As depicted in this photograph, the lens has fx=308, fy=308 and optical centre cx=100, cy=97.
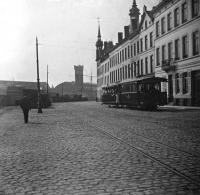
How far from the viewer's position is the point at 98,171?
545cm

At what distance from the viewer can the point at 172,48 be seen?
3525 centimetres

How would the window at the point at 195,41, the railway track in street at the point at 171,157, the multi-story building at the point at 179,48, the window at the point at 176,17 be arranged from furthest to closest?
the window at the point at 176,17 → the multi-story building at the point at 179,48 → the window at the point at 195,41 → the railway track in street at the point at 171,157

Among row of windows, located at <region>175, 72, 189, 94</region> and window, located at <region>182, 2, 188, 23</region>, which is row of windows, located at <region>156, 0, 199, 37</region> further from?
row of windows, located at <region>175, 72, 189, 94</region>

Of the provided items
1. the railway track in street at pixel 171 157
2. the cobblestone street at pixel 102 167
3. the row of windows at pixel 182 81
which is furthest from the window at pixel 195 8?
the railway track in street at pixel 171 157

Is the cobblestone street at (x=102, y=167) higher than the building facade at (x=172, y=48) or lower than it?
lower

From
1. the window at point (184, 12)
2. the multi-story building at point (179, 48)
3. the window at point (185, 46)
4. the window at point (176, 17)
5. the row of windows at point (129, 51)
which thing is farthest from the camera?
the row of windows at point (129, 51)

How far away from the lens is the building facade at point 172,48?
99.3ft

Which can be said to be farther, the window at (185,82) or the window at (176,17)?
the window at (176,17)

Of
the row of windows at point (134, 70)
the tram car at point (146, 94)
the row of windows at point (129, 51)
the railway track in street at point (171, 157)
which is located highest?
the row of windows at point (129, 51)

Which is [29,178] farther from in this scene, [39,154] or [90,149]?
[90,149]

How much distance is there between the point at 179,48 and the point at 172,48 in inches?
68.8

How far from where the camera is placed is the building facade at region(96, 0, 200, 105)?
3028cm

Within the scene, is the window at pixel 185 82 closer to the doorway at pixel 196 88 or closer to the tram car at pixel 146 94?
the doorway at pixel 196 88

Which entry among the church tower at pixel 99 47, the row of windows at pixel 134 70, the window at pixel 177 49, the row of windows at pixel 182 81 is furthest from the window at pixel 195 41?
the church tower at pixel 99 47
